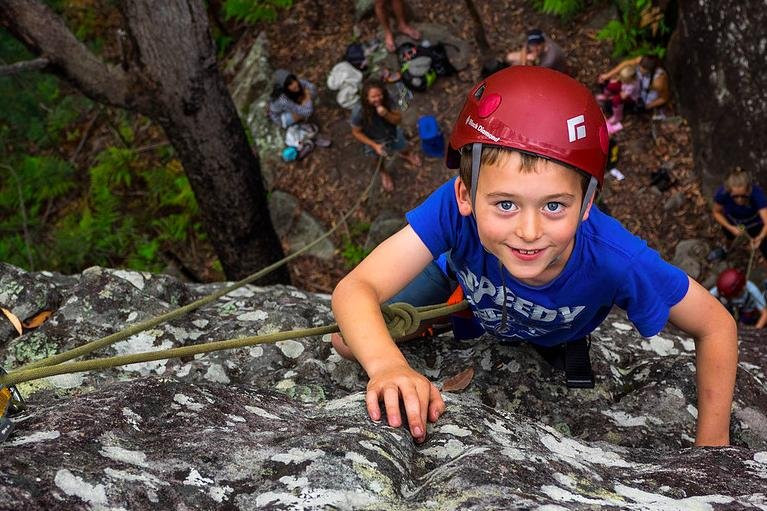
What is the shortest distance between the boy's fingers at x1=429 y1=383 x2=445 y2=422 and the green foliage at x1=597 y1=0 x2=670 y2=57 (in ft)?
26.1

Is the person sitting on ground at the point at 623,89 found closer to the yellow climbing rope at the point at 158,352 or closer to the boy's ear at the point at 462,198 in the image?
the yellow climbing rope at the point at 158,352

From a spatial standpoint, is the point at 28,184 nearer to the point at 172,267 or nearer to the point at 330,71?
the point at 172,267

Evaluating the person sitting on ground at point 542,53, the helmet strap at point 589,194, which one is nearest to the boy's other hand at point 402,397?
the helmet strap at point 589,194

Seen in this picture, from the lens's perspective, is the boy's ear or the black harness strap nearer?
the boy's ear

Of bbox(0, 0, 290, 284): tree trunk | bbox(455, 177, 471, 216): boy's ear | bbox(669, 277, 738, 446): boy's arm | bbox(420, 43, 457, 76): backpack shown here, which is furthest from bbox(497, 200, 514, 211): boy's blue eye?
bbox(420, 43, 457, 76): backpack

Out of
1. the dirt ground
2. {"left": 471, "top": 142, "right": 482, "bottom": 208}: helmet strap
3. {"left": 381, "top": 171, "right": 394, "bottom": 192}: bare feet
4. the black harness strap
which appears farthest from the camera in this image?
{"left": 381, "top": 171, "right": 394, "bottom": 192}: bare feet

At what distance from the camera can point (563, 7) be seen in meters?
9.31

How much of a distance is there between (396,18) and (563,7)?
2.33 m

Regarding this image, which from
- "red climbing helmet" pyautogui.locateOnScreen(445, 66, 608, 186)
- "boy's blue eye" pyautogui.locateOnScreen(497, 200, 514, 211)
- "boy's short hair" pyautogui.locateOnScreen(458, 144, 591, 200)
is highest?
"red climbing helmet" pyautogui.locateOnScreen(445, 66, 608, 186)

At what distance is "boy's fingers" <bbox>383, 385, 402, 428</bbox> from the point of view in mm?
2064

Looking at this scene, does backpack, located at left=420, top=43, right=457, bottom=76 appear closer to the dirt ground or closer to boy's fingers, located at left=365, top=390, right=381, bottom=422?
the dirt ground

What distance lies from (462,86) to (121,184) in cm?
531

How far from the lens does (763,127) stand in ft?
21.9

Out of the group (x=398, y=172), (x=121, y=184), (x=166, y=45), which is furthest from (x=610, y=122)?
(x=121, y=184)
